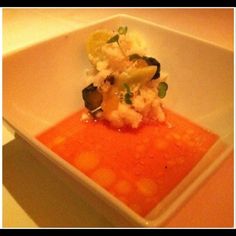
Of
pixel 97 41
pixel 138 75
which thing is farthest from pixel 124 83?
pixel 97 41

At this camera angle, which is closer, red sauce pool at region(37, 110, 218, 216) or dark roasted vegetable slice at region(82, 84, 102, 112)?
red sauce pool at region(37, 110, 218, 216)

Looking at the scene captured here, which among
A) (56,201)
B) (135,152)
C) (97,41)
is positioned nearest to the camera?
(56,201)

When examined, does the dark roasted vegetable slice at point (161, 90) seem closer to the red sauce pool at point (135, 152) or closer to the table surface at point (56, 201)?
the red sauce pool at point (135, 152)

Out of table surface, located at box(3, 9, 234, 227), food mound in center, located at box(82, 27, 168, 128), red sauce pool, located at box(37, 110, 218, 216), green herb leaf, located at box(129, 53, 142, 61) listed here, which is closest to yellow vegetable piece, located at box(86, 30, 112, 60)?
food mound in center, located at box(82, 27, 168, 128)

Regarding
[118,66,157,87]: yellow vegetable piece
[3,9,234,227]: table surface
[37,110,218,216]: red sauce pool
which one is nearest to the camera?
[3,9,234,227]: table surface

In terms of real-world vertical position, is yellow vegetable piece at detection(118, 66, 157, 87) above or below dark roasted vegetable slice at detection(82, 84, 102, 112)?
above

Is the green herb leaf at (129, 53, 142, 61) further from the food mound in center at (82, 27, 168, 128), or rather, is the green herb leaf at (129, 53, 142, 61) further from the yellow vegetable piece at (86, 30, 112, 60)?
the yellow vegetable piece at (86, 30, 112, 60)

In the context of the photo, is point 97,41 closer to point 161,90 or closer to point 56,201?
point 161,90
